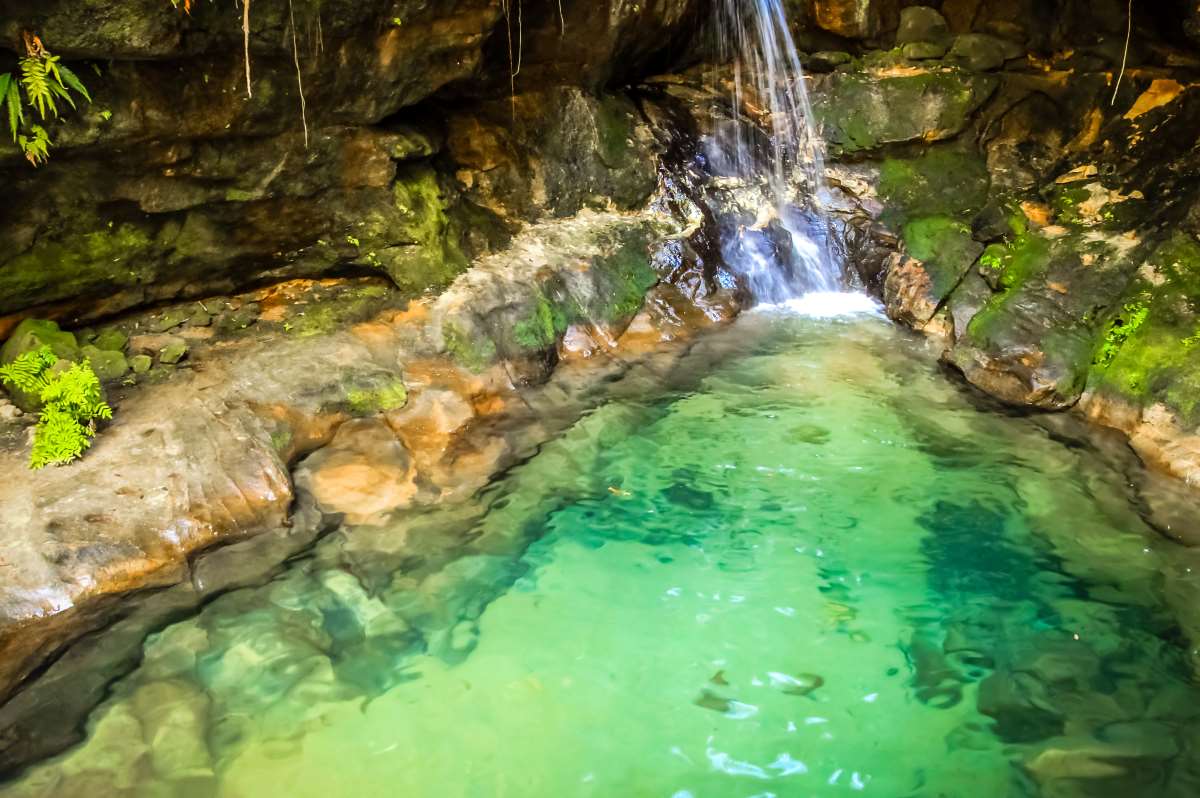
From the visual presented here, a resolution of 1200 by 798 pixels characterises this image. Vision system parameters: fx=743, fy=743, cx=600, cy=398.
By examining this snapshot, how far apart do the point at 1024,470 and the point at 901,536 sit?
154cm

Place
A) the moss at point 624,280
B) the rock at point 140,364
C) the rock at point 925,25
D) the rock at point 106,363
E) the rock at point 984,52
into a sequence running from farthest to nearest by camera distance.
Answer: the rock at point 925,25, the rock at point 984,52, the moss at point 624,280, the rock at point 140,364, the rock at point 106,363

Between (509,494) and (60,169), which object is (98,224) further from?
(509,494)

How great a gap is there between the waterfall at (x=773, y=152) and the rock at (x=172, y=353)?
21.3ft

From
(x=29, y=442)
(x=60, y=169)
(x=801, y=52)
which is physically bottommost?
(x=29, y=442)

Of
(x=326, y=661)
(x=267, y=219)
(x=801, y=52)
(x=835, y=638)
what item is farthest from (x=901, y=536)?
(x=801, y=52)

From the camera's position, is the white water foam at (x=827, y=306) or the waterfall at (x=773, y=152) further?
the waterfall at (x=773, y=152)

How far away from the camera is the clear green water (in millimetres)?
Answer: 3627

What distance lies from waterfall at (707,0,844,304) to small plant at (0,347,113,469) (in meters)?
7.27

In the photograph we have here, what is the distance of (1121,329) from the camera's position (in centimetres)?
695

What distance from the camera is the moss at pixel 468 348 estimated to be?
7.14 m

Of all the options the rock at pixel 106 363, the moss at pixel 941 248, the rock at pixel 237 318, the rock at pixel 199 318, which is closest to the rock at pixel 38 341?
the rock at pixel 106 363

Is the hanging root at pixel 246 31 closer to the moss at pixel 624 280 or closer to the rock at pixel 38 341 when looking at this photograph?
the rock at pixel 38 341

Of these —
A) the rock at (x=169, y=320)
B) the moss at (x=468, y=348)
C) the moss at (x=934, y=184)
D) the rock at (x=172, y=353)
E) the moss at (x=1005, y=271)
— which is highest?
the moss at (x=934, y=184)

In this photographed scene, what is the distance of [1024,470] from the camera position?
6.08m
